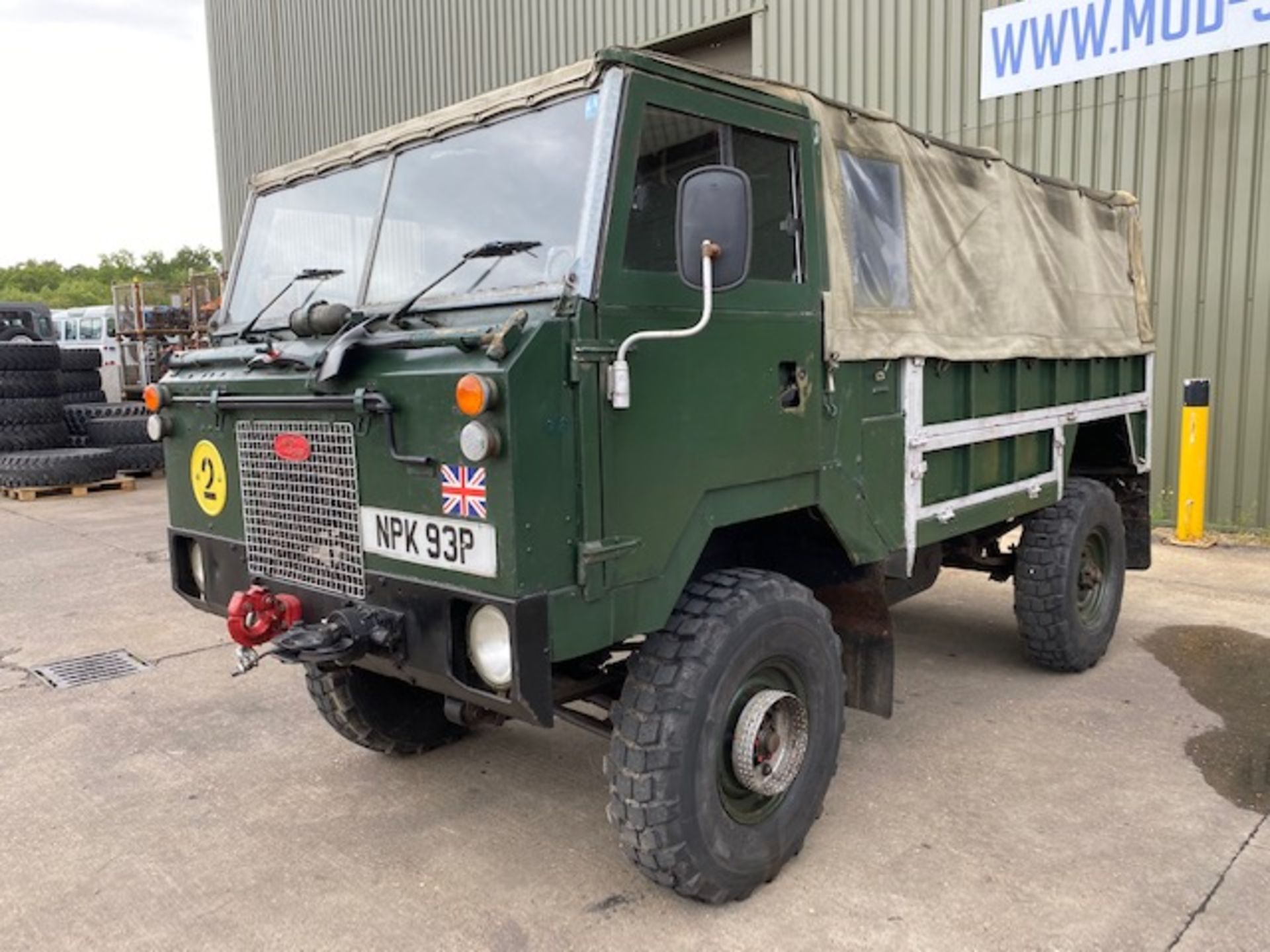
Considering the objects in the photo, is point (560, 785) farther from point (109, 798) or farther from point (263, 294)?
point (263, 294)

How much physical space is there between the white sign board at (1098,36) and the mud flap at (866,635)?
6443mm

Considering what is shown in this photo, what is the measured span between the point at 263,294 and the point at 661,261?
72.5 inches

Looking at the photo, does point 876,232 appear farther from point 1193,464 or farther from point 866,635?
point 1193,464

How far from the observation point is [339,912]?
316cm

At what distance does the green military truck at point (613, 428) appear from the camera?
107 inches

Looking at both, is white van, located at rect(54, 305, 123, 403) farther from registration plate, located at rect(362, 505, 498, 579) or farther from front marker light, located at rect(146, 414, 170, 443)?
registration plate, located at rect(362, 505, 498, 579)

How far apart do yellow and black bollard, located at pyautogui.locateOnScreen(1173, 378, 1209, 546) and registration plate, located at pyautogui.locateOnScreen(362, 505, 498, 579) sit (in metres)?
7.17

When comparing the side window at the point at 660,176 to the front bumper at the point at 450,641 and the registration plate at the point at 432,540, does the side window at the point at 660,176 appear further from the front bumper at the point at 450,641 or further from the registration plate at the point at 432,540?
→ the front bumper at the point at 450,641

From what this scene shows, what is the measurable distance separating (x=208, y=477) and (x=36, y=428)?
1155 centimetres

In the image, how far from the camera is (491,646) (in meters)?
2.73

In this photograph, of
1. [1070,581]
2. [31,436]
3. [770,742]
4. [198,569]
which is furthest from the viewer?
[31,436]

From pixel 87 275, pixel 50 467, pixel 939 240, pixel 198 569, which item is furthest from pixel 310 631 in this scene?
pixel 87 275

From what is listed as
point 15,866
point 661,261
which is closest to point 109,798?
point 15,866

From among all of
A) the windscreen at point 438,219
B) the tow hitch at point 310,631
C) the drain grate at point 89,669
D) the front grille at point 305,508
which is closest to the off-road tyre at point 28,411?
the drain grate at point 89,669
